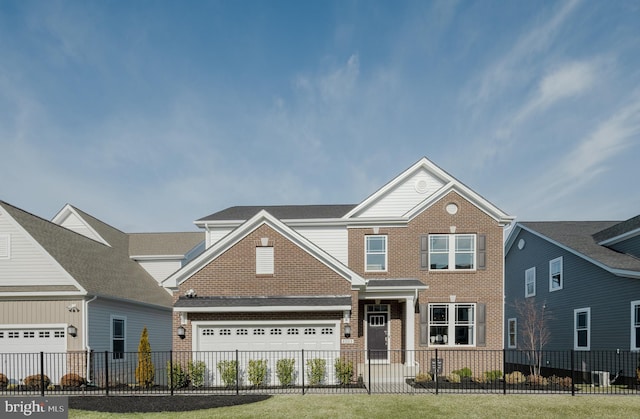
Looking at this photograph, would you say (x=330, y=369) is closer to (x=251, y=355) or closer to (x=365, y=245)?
(x=251, y=355)

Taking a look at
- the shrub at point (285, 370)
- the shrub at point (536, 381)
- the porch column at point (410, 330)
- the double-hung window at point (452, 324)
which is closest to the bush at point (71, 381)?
the shrub at point (285, 370)

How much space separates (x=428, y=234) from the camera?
19.3 metres

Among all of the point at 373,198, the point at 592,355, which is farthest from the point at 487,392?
the point at 373,198

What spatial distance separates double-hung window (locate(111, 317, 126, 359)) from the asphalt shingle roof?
19.2 meters

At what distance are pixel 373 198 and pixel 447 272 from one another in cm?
443

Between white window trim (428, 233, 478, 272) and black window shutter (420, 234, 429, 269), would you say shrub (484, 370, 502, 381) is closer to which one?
white window trim (428, 233, 478, 272)

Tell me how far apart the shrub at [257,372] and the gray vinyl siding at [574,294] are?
42.3ft

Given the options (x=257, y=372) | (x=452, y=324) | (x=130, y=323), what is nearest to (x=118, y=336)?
(x=130, y=323)

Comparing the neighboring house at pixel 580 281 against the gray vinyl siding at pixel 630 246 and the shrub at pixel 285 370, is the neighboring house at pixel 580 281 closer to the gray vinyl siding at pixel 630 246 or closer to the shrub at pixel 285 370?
the gray vinyl siding at pixel 630 246

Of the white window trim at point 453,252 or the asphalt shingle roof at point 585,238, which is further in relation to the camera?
the white window trim at point 453,252

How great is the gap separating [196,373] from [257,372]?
6.45 feet

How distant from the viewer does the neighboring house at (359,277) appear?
1577cm

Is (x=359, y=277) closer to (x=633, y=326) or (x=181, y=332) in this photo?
(x=181, y=332)

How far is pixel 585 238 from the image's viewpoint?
69.3ft
